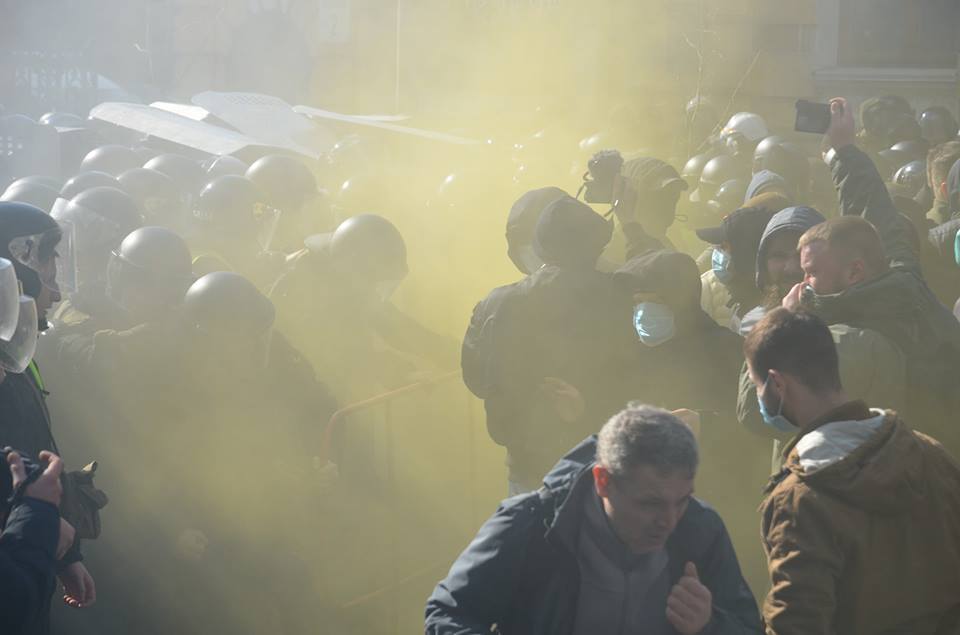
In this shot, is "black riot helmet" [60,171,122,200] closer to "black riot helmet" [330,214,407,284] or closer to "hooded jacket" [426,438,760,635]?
"black riot helmet" [330,214,407,284]

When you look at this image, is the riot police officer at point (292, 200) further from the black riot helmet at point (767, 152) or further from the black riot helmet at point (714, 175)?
the black riot helmet at point (767, 152)

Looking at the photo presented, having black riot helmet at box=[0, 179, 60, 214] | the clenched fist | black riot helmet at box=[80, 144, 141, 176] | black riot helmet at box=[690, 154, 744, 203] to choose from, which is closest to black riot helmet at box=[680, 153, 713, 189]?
black riot helmet at box=[690, 154, 744, 203]

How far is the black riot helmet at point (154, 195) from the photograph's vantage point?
8156 mm

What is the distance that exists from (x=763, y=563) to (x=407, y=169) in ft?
28.0

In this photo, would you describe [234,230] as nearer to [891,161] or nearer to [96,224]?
[96,224]

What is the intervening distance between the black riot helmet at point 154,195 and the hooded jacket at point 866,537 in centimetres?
637

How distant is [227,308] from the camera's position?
471cm

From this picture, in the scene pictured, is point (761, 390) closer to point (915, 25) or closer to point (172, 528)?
point (172, 528)

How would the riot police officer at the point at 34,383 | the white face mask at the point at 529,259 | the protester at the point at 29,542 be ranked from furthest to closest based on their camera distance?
1. the white face mask at the point at 529,259
2. the riot police officer at the point at 34,383
3. the protester at the point at 29,542

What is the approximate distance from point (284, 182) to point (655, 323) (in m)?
4.91

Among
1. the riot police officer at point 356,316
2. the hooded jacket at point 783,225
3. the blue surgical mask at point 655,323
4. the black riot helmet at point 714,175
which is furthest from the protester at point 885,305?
the black riot helmet at point 714,175

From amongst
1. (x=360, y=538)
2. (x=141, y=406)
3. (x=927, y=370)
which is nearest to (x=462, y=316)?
(x=360, y=538)

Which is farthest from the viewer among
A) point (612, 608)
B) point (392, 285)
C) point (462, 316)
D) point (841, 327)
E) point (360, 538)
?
point (462, 316)

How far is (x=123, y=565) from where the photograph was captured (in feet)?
14.8
